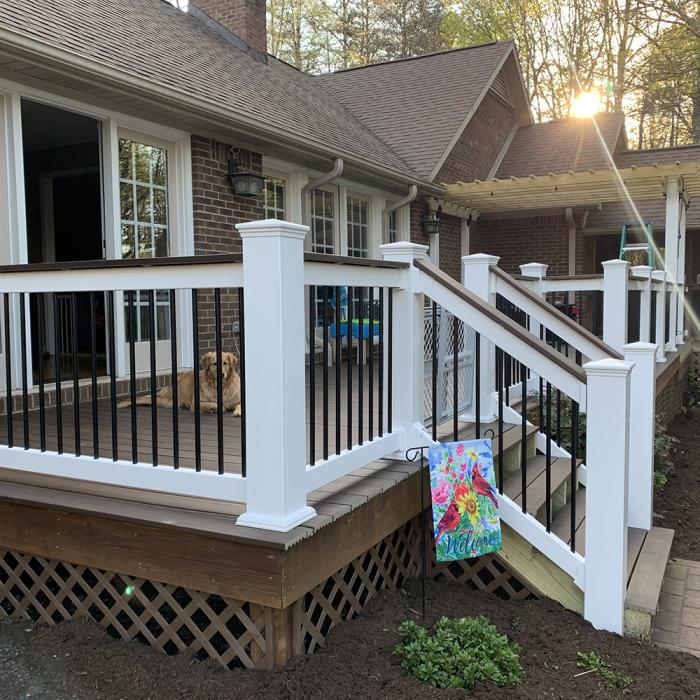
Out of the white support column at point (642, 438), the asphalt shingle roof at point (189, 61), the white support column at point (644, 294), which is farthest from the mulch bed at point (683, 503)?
the asphalt shingle roof at point (189, 61)

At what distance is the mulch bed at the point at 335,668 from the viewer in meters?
2.62

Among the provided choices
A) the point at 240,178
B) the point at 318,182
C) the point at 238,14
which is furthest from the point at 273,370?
the point at 238,14

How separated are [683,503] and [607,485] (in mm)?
3078

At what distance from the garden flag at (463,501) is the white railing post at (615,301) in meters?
3.45

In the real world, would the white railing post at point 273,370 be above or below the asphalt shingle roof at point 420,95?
below

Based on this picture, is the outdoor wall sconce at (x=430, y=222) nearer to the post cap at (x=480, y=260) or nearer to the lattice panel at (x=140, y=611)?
the post cap at (x=480, y=260)

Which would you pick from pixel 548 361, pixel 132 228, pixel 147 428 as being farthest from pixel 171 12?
pixel 548 361

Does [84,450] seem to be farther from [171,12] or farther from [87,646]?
[171,12]

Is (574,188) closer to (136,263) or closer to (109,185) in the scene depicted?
(109,185)

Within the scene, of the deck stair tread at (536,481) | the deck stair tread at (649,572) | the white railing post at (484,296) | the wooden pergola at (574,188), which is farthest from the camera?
the wooden pergola at (574,188)

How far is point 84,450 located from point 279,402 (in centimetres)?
171

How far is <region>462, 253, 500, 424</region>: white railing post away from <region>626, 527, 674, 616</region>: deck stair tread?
1.28 meters

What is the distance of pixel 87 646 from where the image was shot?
114 inches

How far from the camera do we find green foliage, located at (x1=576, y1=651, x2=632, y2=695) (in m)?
2.80
